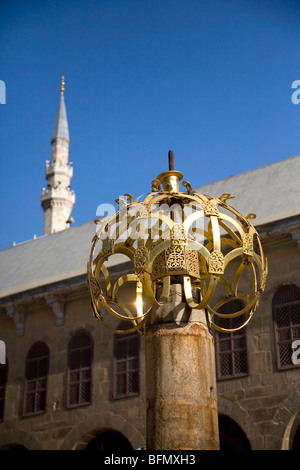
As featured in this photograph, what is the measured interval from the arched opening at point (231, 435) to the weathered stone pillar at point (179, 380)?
8311 millimetres

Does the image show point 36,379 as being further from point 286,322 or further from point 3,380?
point 286,322

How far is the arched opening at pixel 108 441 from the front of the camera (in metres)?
18.2

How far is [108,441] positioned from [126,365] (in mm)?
1923

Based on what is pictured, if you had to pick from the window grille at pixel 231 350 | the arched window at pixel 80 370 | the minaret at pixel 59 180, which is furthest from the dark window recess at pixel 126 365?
the minaret at pixel 59 180

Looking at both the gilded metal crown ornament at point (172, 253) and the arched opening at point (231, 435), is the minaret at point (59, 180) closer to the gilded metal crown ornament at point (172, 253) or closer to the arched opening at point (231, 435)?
the arched opening at point (231, 435)

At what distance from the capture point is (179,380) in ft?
27.7

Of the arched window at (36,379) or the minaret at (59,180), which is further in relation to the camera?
the minaret at (59,180)

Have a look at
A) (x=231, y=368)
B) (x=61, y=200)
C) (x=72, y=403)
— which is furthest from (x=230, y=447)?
(x=61, y=200)

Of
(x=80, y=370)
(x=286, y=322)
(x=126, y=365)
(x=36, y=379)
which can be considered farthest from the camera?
(x=36, y=379)

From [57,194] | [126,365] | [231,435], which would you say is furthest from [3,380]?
[57,194]

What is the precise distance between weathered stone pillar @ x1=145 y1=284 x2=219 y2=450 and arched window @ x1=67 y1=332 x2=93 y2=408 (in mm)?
10240

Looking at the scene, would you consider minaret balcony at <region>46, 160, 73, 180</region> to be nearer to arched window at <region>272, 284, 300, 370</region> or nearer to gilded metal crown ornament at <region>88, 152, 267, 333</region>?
arched window at <region>272, 284, 300, 370</region>

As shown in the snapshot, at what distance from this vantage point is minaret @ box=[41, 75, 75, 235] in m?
47.0
